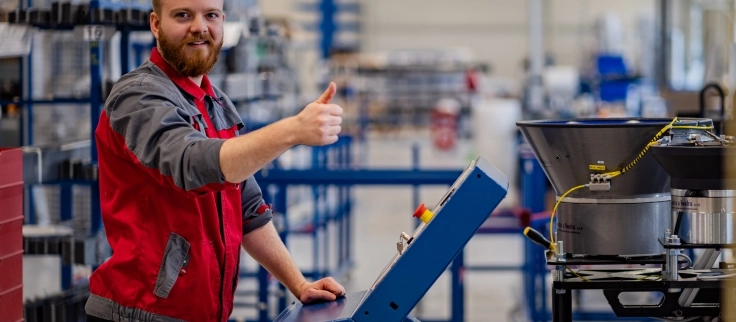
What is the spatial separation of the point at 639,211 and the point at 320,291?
86 centimetres

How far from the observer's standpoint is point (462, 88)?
2469cm

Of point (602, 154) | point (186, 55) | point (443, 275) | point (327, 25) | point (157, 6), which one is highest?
point (327, 25)

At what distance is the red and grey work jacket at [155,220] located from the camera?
2191 millimetres

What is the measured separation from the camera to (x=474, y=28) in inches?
1221

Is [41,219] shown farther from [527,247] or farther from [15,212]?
[15,212]

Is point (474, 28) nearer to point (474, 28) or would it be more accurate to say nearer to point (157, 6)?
point (474, 28)

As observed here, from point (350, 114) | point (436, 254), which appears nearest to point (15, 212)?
point (436, 254)

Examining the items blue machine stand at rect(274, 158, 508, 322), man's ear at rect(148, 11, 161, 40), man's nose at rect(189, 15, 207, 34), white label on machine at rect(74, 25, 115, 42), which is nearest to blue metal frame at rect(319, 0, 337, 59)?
white label on machine at rect(74, 25, 115, 42)

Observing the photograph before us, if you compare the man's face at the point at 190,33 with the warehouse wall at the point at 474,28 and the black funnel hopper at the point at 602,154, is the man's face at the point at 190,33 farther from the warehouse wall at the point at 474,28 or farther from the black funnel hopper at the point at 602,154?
the warehouse wall at the point at 474,28

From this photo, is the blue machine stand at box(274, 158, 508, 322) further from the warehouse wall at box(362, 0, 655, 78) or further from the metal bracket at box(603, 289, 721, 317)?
the warehouse wall at box(362, 0, 655, 78)

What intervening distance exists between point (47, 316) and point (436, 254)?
234cm

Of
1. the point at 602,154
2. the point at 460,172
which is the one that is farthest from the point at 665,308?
the point at 460,172

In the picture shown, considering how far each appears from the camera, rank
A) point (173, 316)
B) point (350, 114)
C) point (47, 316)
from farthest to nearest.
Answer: point (350, 114), point (47, 316), point (173, 316)

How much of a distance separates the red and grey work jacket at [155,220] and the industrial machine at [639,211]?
0.85 meters
